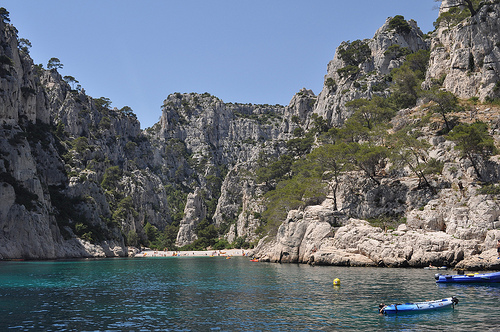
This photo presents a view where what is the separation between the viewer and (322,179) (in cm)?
7862

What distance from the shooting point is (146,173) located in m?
161

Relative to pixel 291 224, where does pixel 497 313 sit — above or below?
below

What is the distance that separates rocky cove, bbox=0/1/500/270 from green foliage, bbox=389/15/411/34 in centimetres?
35

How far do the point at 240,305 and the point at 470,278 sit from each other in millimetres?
22718

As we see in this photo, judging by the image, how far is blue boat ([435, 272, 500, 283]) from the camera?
33.4 meters

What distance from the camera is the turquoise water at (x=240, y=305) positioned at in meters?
19.6

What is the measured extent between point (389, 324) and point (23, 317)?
2100 centimetres

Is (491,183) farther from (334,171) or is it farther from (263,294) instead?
(263,294)

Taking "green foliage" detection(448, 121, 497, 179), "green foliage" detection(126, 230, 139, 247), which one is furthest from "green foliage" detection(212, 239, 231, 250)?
"green foliage" detection(448, 121, 497, 179)

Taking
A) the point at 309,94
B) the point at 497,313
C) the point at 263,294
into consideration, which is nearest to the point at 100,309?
the point at 263,294

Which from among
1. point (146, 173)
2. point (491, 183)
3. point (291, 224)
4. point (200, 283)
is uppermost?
point (146, 173)

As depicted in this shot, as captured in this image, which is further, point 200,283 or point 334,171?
point 334,171

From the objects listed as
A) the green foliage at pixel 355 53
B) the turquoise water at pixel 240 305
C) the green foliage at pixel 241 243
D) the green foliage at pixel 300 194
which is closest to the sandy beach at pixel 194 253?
the green foliage at pixel 241 243

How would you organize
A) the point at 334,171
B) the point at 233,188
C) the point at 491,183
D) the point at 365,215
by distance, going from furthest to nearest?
the point at 233,188 → the point at 334,171 → the point at 365,215 → the point at 491,183
